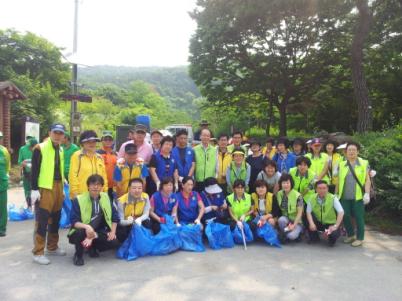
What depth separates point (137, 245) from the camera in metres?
5.25

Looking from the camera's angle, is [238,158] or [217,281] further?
[238,158]

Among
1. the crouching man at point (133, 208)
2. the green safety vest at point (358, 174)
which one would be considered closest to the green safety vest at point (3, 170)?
the crouching man at point (133, 208)

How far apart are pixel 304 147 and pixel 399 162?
1750 millimetres

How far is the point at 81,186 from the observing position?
531 cm

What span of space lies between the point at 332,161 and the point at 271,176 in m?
1.20

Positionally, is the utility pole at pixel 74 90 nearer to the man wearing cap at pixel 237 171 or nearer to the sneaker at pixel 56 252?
the man wearing cap at pixel 237 171

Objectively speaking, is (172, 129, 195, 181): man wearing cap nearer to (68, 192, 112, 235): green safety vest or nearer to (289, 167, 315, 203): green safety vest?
(68, 192, 112, 235): green safety vest

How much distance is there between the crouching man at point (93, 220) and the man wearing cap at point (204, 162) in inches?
72.6

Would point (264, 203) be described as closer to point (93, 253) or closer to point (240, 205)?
point (240, 205)

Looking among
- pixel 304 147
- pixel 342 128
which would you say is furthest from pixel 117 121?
pixel 304 147

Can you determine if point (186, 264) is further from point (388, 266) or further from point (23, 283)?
point (388, 266)

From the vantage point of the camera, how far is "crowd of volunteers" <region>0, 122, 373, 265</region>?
5070 mm

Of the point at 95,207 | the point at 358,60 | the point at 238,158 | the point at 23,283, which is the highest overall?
the point at 358,60

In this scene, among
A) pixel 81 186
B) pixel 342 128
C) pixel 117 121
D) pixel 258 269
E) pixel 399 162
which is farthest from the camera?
pixel 117 121
